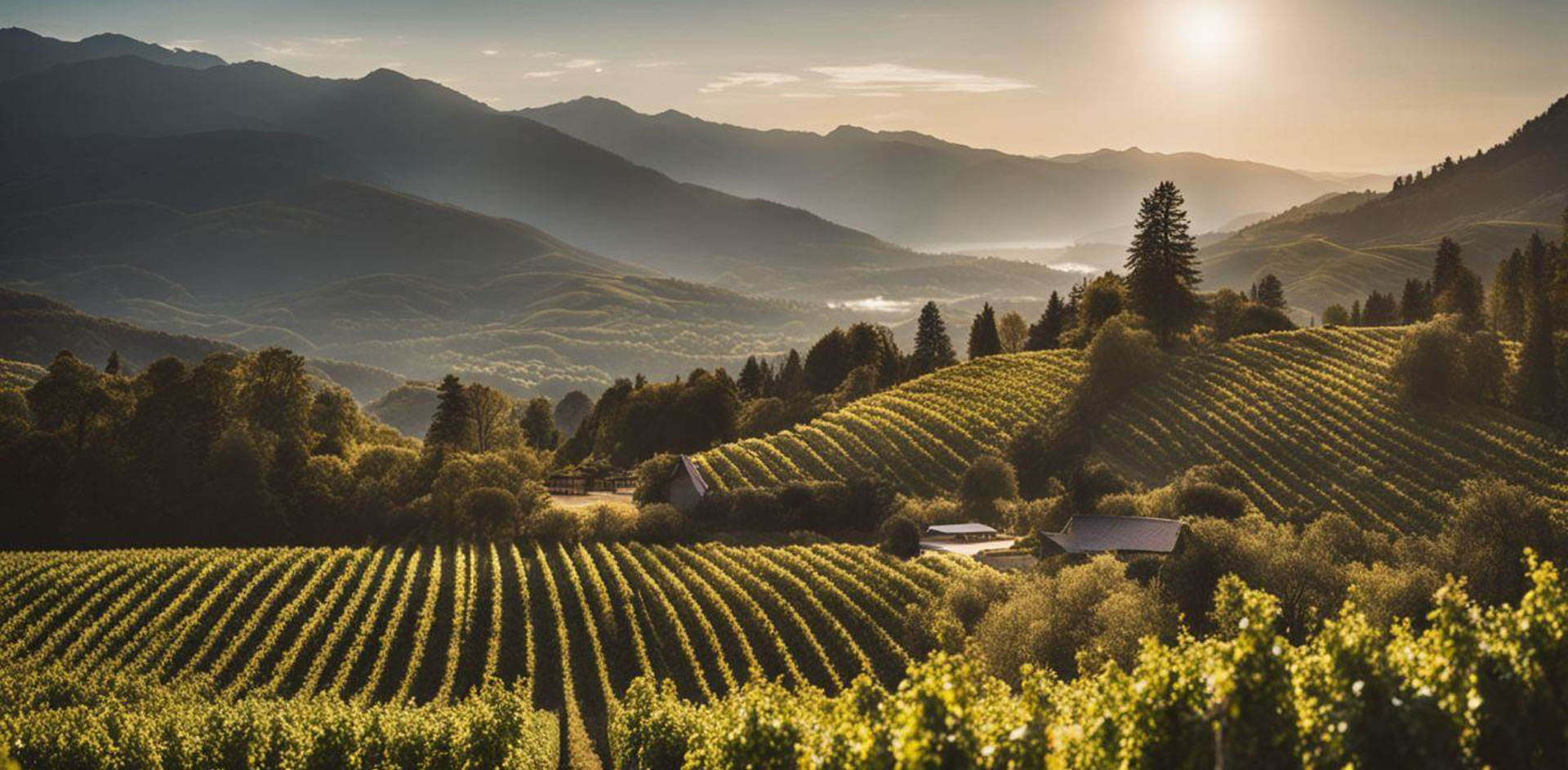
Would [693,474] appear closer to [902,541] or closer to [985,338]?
[902,541]

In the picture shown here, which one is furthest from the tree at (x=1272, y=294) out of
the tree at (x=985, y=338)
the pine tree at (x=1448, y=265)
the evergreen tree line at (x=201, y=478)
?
the evergreen tree line at (x=201, y=478)

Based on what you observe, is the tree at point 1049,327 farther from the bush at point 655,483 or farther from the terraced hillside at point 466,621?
the terraced hillside at point 466,621

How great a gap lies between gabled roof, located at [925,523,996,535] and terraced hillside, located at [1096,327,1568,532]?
45.4 ft

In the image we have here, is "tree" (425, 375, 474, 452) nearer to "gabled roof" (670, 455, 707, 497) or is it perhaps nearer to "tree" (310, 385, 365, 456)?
"tree" (310, 385, 365, 456)

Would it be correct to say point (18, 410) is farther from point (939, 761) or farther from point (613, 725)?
point (939, 761)

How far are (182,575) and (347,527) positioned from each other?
19.0 meters

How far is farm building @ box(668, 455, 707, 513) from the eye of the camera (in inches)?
3206

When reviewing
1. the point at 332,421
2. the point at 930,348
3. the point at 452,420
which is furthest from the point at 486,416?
the point at 930,348

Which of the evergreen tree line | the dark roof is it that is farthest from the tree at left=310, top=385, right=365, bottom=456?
the dark roof

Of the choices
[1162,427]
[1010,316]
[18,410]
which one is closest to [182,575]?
[18,410]

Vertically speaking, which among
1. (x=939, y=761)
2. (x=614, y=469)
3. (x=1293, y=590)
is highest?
(x=939, y=761)

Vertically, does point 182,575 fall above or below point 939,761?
below

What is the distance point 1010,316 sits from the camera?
168750 mm

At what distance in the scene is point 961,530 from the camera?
7100cm
